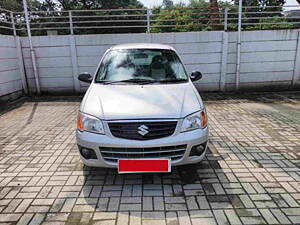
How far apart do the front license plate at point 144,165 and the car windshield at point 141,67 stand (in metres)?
1.34

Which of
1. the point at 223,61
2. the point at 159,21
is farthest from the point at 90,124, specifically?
the point at 159,21

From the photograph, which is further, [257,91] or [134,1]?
[134,1]

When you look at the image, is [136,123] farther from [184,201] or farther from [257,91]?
[257,91]

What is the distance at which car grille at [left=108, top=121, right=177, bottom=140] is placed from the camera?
9.08 ft

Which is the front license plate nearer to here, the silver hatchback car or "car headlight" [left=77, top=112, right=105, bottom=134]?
the silver hatchback car

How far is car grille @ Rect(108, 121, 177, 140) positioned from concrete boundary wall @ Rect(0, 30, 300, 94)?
5.49 m

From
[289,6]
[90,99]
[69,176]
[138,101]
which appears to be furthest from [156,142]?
[289,6]

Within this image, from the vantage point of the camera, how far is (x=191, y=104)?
3.09m

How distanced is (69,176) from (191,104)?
1.82 m

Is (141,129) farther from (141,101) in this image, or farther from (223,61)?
(223,61)

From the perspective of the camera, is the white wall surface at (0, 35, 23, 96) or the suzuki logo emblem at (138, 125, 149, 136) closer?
the suzuki logo emblem at (138, 125, 149, 136)

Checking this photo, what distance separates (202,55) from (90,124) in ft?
19.3

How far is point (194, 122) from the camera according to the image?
293cm

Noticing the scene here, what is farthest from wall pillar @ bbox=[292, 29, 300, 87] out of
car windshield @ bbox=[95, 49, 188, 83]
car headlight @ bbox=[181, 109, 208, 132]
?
car headlight @ bbox=[181, 109, 208, 132]
